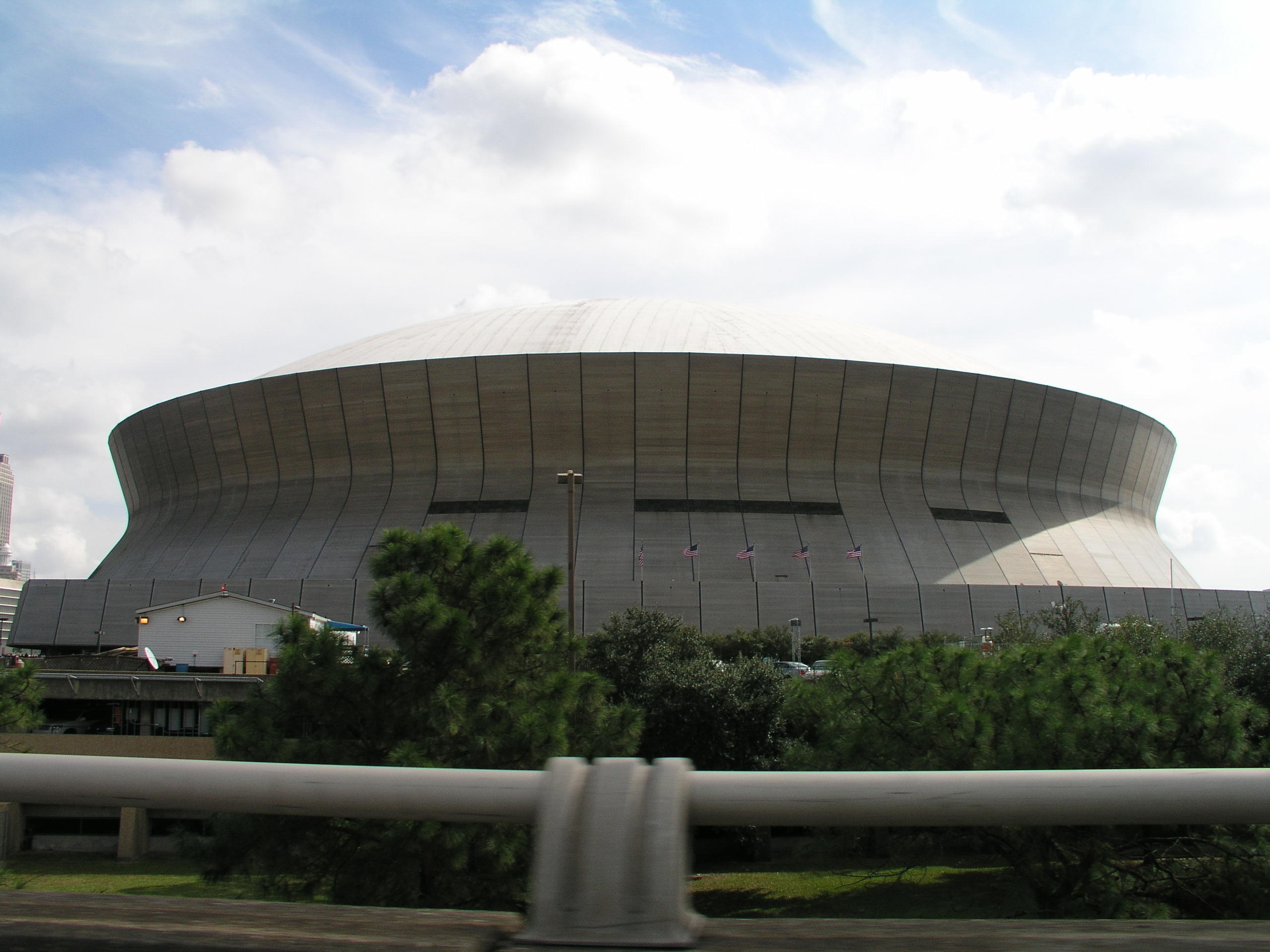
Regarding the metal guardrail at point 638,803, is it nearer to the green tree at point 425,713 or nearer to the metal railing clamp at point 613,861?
the metal railing clamp at point 613,861

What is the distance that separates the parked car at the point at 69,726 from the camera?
25969mm

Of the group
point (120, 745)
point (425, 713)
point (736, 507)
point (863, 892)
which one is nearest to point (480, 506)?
point (736, 507)

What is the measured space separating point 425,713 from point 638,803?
10.9 metres

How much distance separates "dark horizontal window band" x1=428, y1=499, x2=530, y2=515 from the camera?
42906 millimetres

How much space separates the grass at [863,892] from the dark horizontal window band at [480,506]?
26.2 m

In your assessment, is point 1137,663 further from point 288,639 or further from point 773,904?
point 288,639

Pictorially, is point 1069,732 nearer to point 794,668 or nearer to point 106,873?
point 794,668

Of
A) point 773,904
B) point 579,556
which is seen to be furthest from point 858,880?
point 579,556

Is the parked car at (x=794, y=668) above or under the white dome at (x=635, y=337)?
under

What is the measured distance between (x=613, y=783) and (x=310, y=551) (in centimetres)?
4252

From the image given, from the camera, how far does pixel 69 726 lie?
88.8 feet

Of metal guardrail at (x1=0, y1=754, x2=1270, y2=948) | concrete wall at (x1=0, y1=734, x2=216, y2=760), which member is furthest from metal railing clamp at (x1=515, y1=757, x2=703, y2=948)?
concrete wall at (x1=0, y1=734, x2=216, y2=760)

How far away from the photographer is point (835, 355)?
4603 cm

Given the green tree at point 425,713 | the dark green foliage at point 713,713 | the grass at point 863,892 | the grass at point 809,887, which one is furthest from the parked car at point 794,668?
the green tree at point 425,713
